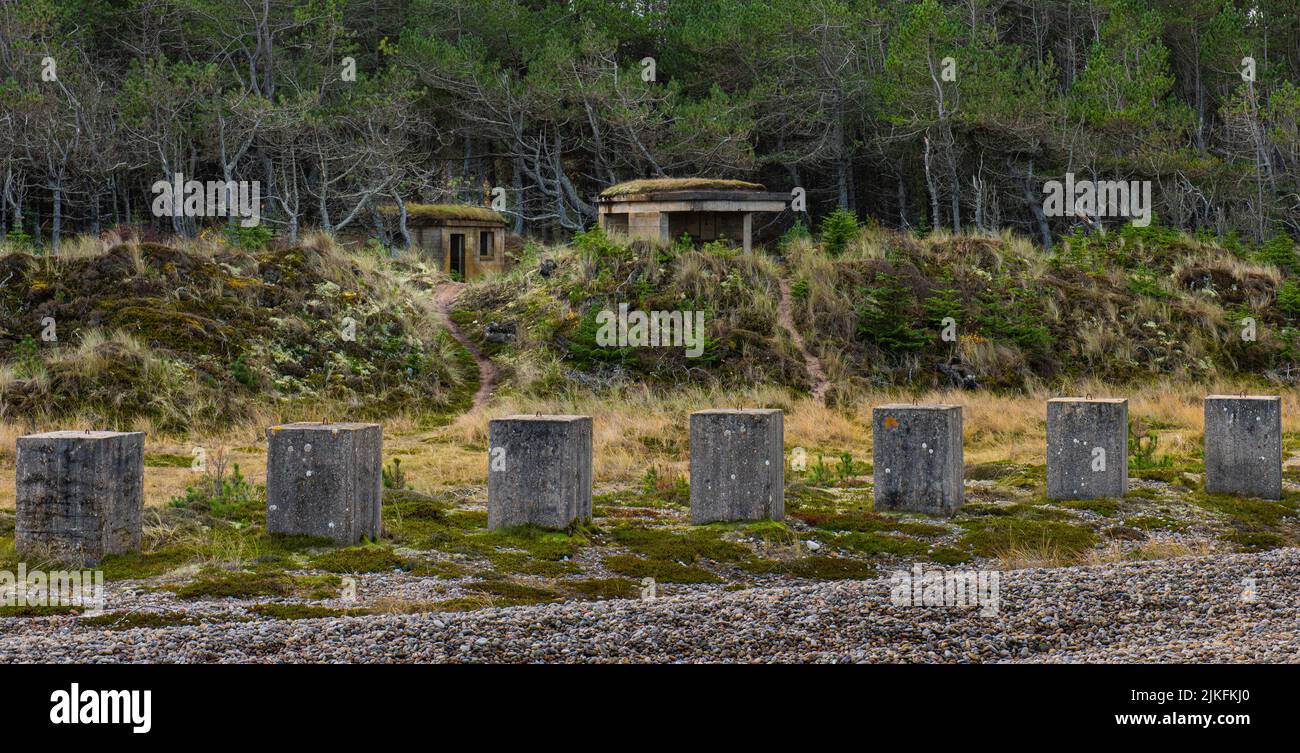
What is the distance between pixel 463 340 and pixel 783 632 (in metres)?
17.1

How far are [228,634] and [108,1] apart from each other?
35655mm

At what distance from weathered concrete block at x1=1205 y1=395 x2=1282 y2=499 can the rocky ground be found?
515 cm

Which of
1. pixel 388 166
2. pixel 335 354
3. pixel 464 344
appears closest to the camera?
pixel 335 354

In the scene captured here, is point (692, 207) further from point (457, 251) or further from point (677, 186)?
point (457, 251)

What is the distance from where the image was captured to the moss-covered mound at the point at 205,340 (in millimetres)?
17297

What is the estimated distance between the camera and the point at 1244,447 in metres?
12.2

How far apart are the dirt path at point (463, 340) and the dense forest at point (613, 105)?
19.8 feet

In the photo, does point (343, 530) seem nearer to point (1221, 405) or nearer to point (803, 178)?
point (1221, 405)

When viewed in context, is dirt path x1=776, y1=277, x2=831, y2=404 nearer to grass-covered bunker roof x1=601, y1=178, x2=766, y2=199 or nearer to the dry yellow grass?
the dry yellow grass

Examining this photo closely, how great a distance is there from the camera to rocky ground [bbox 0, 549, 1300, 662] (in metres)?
6.12

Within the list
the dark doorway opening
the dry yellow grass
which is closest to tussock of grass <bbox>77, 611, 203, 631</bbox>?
the dry yellow grass

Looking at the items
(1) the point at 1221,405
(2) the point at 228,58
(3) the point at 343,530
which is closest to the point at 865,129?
→ (2) the point at 228,58

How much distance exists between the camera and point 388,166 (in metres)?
33.2

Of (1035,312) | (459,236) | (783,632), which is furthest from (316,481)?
(459,236)
